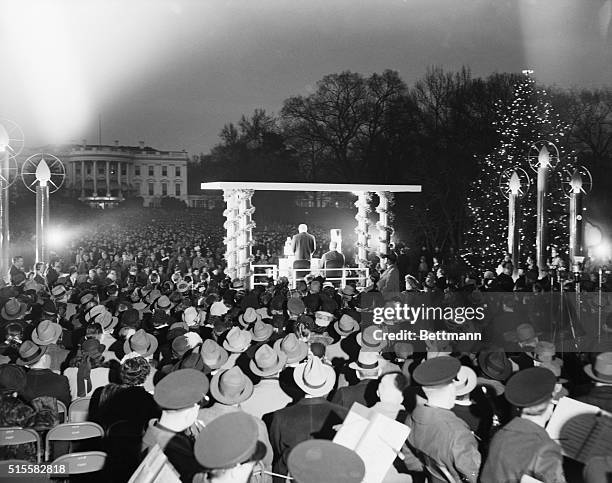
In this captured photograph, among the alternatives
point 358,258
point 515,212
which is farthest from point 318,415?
point 358,258

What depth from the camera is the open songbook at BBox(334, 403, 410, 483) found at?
4.12 meters

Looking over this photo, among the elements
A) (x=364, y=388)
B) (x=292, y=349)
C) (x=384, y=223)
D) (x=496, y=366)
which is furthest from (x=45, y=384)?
(x=384, y=223)

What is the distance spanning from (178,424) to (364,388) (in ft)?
7.04

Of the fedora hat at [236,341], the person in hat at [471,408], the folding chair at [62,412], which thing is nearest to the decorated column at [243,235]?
the fedora hat at [236,341]

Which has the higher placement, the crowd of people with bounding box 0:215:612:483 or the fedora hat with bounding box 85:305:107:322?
the fedora hat with bounding box 85:305:107:322

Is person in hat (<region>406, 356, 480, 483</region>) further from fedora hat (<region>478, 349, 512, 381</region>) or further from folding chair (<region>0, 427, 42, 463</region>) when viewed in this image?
folding chair (<region>0, 427, 42, 463</region>)

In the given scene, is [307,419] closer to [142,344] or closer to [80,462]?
[80,462]

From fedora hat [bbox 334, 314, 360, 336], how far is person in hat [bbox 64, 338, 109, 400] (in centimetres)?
292

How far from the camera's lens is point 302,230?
61.5ft

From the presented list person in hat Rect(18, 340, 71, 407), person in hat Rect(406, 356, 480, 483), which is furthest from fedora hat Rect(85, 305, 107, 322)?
person in hat Rect(406, 356, 480, 483)

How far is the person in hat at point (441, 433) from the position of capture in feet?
14.3

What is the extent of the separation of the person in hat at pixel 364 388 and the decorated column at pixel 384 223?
14418 millimetres

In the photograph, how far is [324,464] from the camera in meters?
3.43

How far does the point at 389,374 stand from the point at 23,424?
2.81 m
